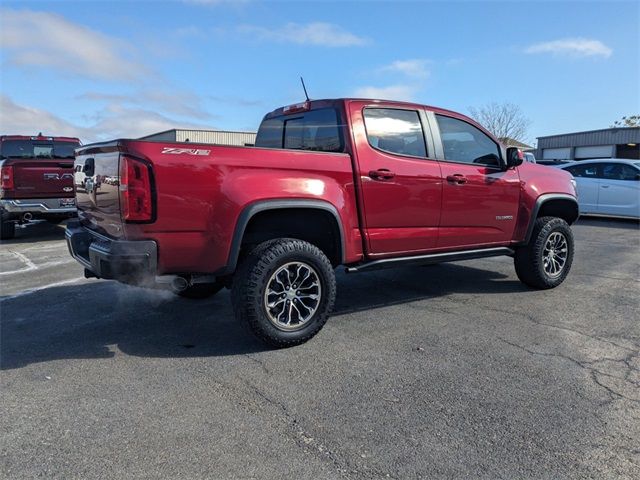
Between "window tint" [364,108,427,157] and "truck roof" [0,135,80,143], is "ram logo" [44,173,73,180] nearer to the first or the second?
"truck roof" [0,135,80,143]

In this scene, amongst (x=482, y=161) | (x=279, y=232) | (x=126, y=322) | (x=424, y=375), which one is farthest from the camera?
(x=482, y=161)

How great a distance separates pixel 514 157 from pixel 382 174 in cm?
187

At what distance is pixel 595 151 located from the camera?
36.3 meters

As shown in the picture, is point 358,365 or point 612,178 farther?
point 612,178

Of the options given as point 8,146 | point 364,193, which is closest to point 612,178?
point 364,193

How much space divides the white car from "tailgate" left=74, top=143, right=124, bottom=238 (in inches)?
483

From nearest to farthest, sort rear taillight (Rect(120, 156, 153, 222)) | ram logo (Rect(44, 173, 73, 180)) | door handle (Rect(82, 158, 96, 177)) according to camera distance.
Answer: rear taillight (Rect(120, 156, 153, 222)) < door handle (Rect(82, 158, 96, 177)) < ram logo (Rect(44, 173, 73, 180))

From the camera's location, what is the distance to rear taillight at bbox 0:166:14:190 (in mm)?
9547

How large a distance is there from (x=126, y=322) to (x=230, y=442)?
2443 millimetres

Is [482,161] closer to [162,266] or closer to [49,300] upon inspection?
[162,266]

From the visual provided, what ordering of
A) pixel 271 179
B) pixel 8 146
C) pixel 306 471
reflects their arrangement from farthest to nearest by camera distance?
1. pixel 8 146
2. pixel 271 179
3. pixel 306 471

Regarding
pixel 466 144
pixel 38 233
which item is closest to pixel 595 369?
pixel 466 144

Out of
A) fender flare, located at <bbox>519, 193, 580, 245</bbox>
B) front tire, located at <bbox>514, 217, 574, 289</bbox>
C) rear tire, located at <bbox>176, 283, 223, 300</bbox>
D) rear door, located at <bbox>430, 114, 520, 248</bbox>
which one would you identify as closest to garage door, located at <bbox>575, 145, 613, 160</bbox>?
front tire, located at <bbox>514, 217, 574, 289</bbox>

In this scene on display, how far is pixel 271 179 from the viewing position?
12.8ft
